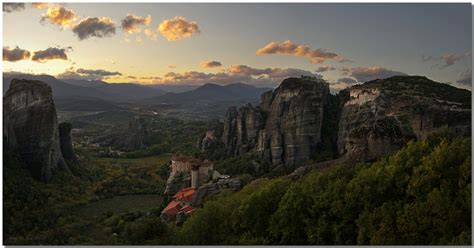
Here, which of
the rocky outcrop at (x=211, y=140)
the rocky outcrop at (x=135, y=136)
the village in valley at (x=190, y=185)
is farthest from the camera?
the rocky outcrop at (x=135, y=136)

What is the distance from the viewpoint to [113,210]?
32281mm

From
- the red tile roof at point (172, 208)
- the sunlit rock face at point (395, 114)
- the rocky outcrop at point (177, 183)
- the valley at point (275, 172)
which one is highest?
the sunlit rock face at point (395, 114)

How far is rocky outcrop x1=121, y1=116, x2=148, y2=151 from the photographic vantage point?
2634 inches

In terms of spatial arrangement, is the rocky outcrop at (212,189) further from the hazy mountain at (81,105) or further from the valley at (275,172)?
the hazy mountain at (81,105)

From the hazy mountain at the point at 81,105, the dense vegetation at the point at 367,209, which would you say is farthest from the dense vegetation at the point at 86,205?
the hazy mountain at the point at 81,105

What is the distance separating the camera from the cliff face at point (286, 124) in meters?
43.2

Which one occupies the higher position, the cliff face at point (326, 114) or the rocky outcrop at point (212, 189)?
the cliff face at point (326, 114)

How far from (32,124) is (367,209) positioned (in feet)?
92.8

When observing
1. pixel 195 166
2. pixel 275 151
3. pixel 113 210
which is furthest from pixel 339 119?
pixel 113 210

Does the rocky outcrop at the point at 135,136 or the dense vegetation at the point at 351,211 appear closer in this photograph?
the dense vegetation at the point at 351,211

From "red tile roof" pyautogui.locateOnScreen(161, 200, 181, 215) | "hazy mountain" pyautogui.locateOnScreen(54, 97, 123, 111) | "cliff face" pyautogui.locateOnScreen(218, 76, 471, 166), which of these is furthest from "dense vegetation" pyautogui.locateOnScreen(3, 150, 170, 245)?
"hazy mountain" pyautogui.locateOnScreen(54, 97, 123, 111)

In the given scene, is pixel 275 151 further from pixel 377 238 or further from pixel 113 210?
pixel 377 238

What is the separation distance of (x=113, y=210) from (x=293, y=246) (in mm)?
20846

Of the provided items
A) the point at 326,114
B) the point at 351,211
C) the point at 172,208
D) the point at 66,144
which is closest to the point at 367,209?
the point at 351,211
